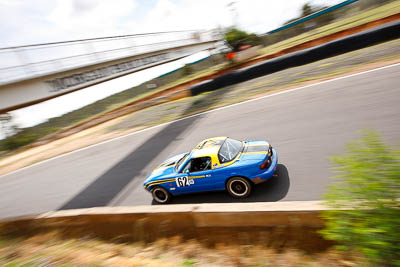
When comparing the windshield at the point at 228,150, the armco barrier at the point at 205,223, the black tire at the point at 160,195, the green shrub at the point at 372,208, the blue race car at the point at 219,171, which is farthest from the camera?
the black tire at the point at 160,195

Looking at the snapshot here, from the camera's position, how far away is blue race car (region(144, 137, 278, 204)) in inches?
217

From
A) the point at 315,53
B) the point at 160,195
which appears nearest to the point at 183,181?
the point at 160,195

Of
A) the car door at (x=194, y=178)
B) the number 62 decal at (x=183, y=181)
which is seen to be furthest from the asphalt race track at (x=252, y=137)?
the number 62 decal at (x=183, y=181)

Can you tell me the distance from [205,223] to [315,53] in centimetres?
1515

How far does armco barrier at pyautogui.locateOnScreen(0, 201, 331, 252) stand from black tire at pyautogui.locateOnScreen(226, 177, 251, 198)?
4.34 feet

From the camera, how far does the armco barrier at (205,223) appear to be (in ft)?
11.5

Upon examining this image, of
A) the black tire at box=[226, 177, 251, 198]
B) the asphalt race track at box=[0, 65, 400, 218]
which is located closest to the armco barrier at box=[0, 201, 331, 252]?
the black tire at box=[226, 177, 251, 198]

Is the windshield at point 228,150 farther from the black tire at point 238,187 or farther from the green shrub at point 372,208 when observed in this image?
the green shrub at point 372,208

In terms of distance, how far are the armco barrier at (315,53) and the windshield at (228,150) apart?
1195 cm

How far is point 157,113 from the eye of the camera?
684 inches

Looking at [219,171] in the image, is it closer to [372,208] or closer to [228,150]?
[228,150]

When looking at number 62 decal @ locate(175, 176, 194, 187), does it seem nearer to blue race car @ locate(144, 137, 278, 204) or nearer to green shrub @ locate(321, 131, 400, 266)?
blue race car @ locate(144, 137, 278, 204)

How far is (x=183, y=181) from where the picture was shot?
6125mm

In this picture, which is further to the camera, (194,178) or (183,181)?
(183,181)
